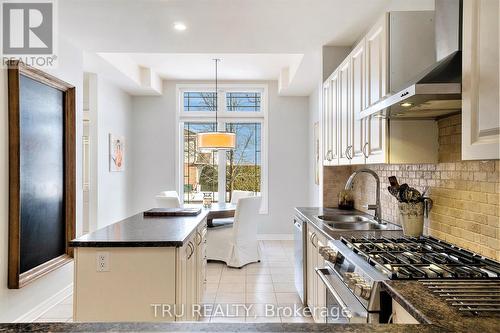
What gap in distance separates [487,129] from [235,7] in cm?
225

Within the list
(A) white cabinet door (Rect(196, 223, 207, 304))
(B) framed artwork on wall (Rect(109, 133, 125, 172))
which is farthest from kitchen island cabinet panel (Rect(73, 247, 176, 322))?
(B) framed artwork on wall (Rect(109, 133, 125, 172))

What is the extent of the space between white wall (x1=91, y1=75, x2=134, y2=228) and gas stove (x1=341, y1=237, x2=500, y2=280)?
4.13m

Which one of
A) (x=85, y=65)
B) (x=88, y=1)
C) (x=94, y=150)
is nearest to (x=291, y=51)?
(x=88, y=1)

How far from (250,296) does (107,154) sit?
320 centimetres

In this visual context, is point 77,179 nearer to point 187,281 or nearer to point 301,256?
point 187,281

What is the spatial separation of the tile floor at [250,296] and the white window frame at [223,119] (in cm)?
186

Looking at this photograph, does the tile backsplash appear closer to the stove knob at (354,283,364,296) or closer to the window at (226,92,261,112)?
the stove knob at (354,283,364,296)

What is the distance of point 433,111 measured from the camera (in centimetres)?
186

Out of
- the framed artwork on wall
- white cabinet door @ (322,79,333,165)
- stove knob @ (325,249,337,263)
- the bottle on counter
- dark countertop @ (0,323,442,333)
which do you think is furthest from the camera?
the framed artwork on wall

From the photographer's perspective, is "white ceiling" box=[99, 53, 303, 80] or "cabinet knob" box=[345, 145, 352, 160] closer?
"cabinet knob" box=[345, 145, 352, 160]

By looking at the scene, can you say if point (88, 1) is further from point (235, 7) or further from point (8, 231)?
point (8, 231)

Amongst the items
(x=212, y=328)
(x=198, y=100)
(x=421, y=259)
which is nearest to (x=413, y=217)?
(x=421, y=259)

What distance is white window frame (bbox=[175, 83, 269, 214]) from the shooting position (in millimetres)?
6305

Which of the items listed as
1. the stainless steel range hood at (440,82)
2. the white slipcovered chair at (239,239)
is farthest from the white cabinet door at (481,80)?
the white slipcovered chair at (239,239)
